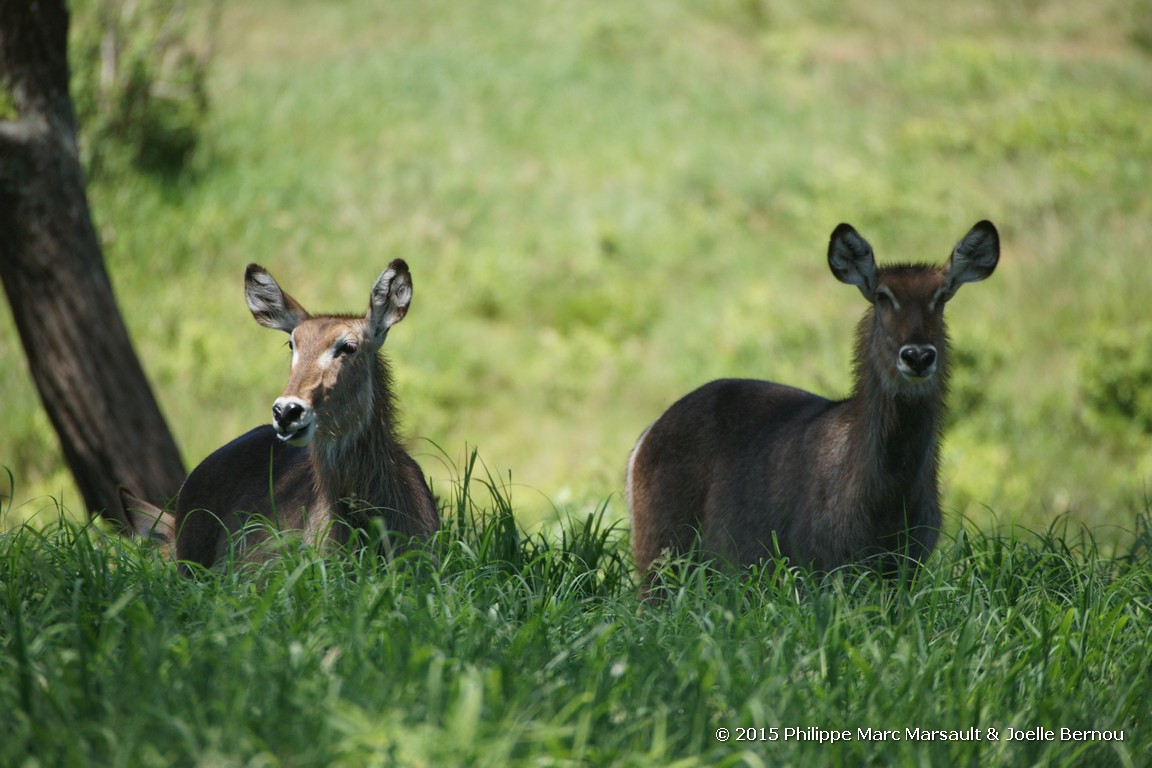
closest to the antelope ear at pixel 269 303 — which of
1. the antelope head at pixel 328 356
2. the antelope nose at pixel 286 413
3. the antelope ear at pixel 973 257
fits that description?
the antelope head at pixel 328 356

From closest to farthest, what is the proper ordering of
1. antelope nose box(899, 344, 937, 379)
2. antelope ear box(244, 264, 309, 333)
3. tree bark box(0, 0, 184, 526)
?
antelope nose box(899, 344, 937, 379)
antelope ear box(244, 264, 309, 333)
tree bark box(0, 0, 184, 526)

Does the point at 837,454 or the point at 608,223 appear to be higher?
the point at 608,223

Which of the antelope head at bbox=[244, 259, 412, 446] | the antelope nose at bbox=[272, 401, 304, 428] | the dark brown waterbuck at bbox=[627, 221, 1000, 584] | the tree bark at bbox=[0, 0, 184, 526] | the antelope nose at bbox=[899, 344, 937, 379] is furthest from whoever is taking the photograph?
the tree bark at bbox=[0, 0, 184, 526]

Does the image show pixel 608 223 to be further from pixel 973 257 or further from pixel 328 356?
pixel 328 356

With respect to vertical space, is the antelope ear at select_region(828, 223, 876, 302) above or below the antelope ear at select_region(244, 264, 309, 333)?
above

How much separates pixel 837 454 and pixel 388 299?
1.97 metres

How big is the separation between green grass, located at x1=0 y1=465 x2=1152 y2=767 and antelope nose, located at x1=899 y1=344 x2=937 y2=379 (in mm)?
697

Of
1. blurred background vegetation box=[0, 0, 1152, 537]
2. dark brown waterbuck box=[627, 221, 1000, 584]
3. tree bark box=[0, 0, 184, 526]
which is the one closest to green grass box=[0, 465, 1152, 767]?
dark brown waterbuck box=[627, 221, 1000, 584]

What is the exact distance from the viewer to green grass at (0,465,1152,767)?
297 cm

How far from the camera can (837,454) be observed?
5055 millimetres

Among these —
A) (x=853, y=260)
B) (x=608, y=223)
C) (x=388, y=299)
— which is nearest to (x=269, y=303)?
(x=388, y=299)

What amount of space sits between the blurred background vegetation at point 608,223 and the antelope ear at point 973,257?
3428mm

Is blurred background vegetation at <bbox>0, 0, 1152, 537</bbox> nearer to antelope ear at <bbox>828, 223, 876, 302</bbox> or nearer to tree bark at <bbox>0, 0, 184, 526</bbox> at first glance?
tree bark at <bbox>0, 0, 184, 526</bbox>

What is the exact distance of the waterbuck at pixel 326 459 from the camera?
15.4 feet
